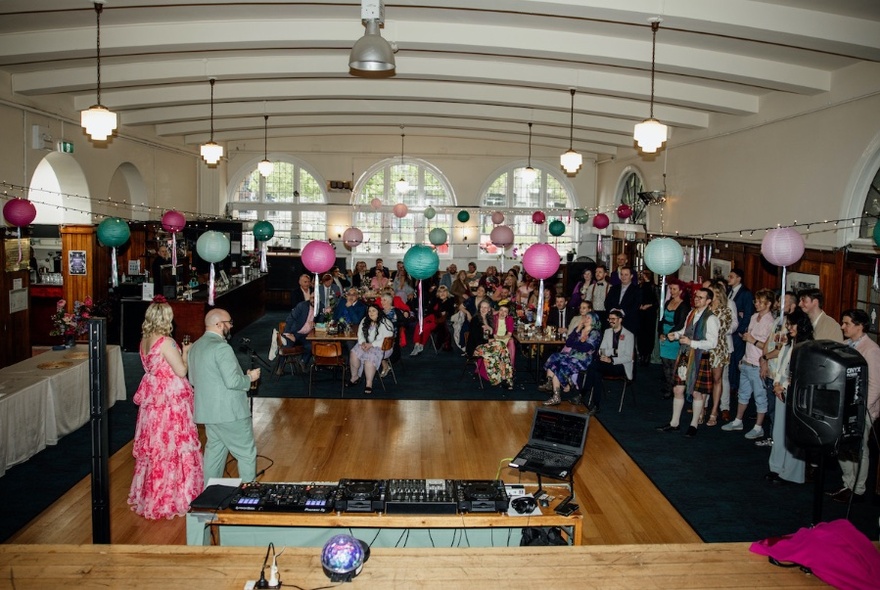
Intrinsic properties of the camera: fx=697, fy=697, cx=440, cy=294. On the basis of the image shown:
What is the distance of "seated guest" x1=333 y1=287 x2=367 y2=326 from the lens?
9.52 m

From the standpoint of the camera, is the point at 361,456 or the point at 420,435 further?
the point at 420,435

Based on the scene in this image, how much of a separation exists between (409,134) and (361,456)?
12018mm

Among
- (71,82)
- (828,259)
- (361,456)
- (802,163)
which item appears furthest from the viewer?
(71,82)

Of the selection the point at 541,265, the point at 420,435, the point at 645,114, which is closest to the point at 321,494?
the point at 420,435

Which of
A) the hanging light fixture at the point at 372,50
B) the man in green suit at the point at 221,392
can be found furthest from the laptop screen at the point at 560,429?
the hanging light fixture at the point at 372,50

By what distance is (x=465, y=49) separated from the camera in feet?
25.2

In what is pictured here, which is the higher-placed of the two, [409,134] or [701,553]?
[409,134]

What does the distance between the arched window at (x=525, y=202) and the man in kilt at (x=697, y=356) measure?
11.3 metres

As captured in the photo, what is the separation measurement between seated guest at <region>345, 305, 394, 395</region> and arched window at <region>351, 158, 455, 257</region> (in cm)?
949

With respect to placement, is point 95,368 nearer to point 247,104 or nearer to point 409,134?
point 247,104

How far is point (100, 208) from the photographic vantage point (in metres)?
11.9

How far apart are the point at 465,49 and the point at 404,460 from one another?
14.6ft

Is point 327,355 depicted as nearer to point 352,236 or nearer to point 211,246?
point 211,246

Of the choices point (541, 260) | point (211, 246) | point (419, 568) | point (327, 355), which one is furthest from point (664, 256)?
point (211, 246)
